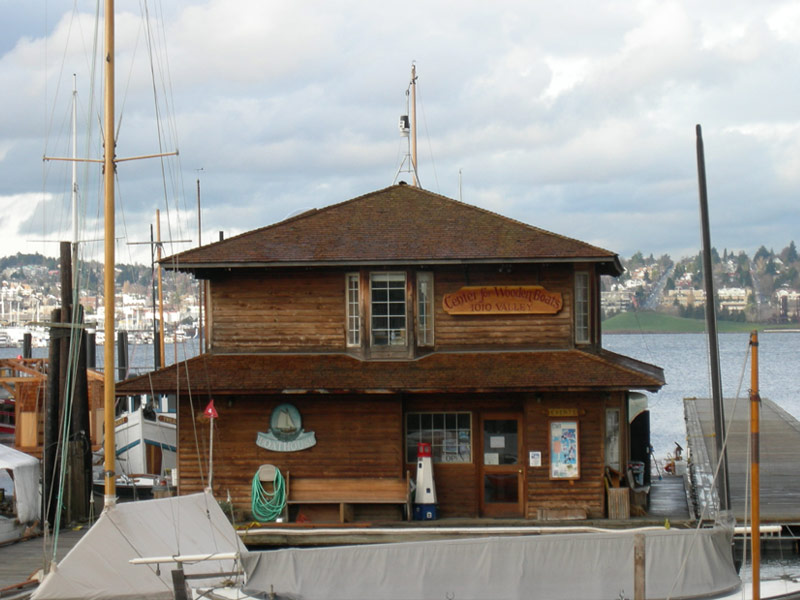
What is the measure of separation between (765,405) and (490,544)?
43463 millimetres

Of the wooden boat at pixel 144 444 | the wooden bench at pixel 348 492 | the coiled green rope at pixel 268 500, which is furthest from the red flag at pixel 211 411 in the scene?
the wooden boat at pixel 144 444

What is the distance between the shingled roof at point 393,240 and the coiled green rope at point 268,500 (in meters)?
4.48

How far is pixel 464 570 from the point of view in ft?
50.0

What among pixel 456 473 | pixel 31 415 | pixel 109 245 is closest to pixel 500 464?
pixel 456 473

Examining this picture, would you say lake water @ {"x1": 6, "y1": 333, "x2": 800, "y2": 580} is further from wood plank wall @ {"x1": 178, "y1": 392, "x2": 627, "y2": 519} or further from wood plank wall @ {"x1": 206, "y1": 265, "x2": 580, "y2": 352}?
wood plank wall @ {"x1": 178, "y1": 392, "x2": 627, "y2": 519}

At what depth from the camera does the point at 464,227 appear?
79.8 ft

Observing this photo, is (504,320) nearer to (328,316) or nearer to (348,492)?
(328,316)

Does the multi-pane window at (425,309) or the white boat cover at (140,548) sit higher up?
the multi-pane window at (425,309)

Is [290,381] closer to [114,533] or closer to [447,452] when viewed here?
[447,452]

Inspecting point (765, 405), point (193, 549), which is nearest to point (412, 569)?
point (193, 549)

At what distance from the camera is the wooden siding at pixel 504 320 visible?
918 inches

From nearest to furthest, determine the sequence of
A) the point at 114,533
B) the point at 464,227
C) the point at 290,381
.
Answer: the point at 114,533 < the point at 290,381 < the point at 464,227

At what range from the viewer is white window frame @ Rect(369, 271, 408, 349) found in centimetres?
2342

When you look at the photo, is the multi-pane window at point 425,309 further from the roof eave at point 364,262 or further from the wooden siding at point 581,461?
the wooden siding at point 581,461
